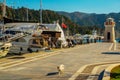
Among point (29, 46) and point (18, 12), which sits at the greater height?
point (18, 12)

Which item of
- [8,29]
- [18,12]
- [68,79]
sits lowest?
[68,79]

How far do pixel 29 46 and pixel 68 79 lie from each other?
26.7 metres

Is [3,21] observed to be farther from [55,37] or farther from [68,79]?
[68,79]

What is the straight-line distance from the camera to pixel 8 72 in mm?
18859

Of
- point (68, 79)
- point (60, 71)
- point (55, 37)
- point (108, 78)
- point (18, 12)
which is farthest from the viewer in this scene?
point (18, 12)

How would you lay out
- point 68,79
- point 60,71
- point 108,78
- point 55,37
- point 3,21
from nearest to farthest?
point 108,78, point 68,79, point 60,71, point 3,21, point 55,37

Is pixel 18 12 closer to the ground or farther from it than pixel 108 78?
farther from it

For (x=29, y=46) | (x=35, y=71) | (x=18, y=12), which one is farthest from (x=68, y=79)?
(x=18, y=12)

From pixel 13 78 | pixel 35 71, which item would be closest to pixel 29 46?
pixel 35 71

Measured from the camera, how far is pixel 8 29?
4475 cm

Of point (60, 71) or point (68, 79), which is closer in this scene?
point (68, 79)

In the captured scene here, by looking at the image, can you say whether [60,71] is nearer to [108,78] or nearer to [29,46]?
[108,78]

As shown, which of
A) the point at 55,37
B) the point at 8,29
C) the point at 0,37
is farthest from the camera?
the point at 55,37

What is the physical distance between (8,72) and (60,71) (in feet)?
9.89
